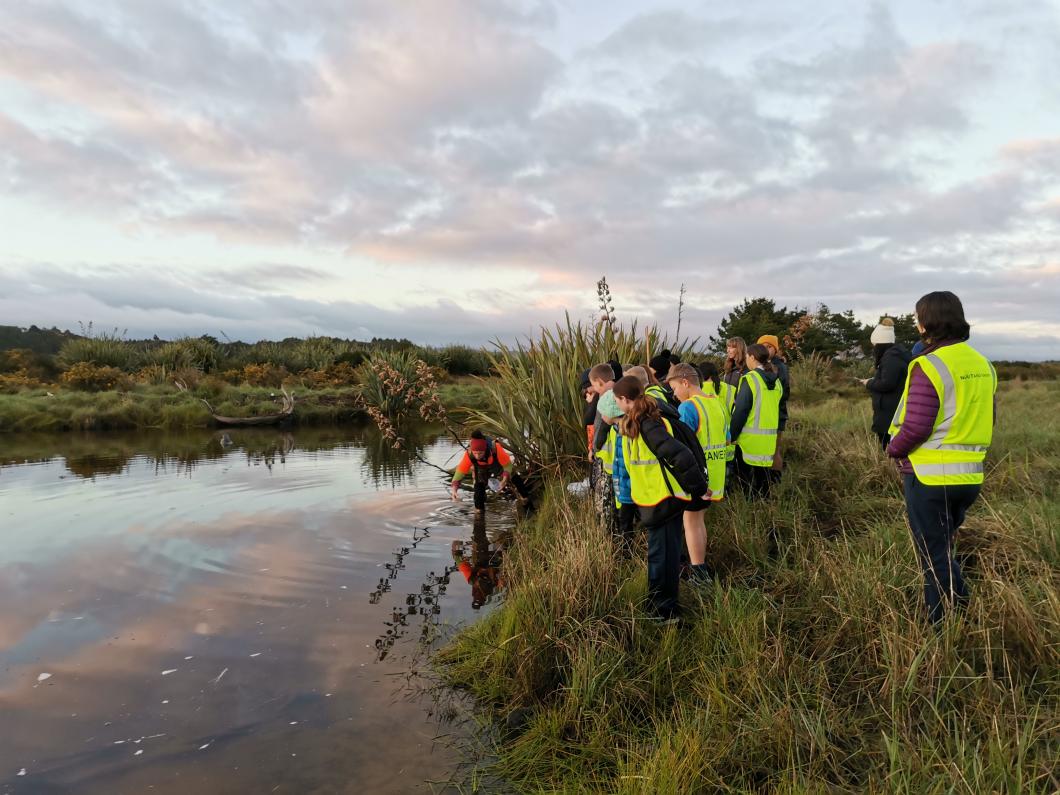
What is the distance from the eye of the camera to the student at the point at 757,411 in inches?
236

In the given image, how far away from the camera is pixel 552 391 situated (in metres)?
8.79

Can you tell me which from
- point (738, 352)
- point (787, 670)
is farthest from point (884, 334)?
point (787, 670)

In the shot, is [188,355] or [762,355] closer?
[762,355]

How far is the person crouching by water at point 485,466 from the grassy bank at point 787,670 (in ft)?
10.6

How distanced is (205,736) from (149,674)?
111 cm

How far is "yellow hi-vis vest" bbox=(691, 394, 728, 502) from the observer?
16.3ft

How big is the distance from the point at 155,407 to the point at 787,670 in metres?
21.5

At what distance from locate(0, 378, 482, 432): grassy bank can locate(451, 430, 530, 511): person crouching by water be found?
11.3 meters

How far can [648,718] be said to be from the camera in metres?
3.49

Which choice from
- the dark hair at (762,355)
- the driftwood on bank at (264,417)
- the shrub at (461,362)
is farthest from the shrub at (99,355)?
the dark hair at (762,355)

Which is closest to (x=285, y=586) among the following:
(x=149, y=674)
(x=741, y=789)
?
(x=149, y=674)

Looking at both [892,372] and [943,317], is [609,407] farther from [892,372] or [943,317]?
[892,372]

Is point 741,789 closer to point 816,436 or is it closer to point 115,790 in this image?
point 115,790

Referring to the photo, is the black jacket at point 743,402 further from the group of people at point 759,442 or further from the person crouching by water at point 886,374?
the person crouching by water at point 886,374
